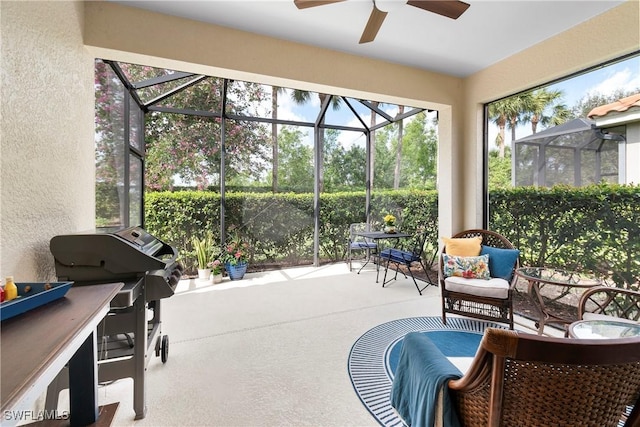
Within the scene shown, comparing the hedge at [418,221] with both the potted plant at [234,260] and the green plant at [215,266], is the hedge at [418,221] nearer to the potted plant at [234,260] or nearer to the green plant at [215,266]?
the potted plant at [234,260]

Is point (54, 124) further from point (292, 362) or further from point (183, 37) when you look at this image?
point (292, 362)

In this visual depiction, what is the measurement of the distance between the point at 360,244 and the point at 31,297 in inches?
187

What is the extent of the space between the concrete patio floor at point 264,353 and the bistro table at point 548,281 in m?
0.57

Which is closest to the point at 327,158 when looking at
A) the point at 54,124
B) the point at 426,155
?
the point at 426,155

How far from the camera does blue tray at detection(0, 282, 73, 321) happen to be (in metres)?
0.82

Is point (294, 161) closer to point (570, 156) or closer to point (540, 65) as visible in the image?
point (540, 65)

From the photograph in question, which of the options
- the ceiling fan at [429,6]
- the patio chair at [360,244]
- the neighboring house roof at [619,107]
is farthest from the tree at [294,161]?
the neighboring house roof at [619,107]

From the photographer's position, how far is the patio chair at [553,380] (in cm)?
84

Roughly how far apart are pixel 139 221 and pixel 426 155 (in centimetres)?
469

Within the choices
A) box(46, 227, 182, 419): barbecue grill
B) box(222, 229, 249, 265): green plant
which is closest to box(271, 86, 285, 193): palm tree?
box(222, 229, 249, 265): green plant

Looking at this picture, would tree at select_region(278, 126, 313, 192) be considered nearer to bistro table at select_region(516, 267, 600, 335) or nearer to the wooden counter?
bistro table at select_region(516, 267, 600, 335)

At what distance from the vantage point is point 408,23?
2.65 meters

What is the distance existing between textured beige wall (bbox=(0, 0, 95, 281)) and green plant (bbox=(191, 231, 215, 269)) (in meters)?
2.45

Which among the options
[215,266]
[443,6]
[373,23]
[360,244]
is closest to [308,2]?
[373,23]
